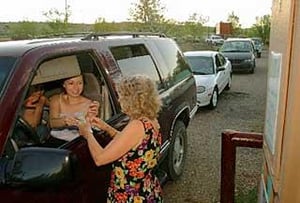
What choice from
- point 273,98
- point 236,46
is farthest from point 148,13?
point 273,98

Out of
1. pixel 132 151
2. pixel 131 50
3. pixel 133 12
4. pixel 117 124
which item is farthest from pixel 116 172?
pixel 133 12

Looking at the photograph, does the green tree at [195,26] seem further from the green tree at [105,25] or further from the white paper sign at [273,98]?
the white paper sign at [273,98]

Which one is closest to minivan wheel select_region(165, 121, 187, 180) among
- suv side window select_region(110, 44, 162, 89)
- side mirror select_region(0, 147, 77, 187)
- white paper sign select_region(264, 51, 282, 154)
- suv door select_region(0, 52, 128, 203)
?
suv side window select_region(110, 44, 162, 89)

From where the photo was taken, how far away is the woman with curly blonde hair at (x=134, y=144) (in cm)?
293

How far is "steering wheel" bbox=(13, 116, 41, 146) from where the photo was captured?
9.21 ft

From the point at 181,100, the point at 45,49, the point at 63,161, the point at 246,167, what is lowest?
the point at 246,167

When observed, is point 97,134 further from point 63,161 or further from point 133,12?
point 133,12

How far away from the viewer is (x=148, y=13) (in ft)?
106

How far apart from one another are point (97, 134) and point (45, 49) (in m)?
0.71

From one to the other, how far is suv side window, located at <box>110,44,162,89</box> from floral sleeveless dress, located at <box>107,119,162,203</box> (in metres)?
1.11

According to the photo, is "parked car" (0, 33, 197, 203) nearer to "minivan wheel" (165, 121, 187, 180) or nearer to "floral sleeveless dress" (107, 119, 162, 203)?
"minivan wheel" (165, 121, 187, 180)

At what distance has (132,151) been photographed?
299cm

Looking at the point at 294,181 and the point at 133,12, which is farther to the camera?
the point at 133,12

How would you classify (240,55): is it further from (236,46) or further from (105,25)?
(105,25)
